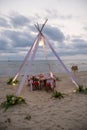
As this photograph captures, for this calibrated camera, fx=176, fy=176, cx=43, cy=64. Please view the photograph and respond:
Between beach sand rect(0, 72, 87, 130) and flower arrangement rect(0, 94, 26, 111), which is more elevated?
flower arrangement rect(0, 94, 26, 111)

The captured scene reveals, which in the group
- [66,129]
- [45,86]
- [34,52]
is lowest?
[66,129]

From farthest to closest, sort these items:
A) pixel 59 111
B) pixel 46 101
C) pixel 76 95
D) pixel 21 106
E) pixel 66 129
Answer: pixel 76 95 → pixel 46 101 → pixel 21 106 → pixel 59 111 → pixel 66 129

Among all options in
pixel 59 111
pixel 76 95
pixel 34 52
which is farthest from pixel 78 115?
pixel 34 52

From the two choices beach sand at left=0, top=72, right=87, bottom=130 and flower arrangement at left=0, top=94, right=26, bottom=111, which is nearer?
beach sand at left=0, top=72, right=87, bottom=130

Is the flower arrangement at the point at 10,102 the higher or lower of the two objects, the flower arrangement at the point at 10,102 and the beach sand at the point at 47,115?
the higher

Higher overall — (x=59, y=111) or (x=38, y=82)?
(x=38, y=82)

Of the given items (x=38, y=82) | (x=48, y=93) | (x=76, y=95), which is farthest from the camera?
(x=38, y=82)

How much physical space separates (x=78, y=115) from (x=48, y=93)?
3.98 metres

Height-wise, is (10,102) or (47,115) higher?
(10,102)

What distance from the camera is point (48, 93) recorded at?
1073 centimetres

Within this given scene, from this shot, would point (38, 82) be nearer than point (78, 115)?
No

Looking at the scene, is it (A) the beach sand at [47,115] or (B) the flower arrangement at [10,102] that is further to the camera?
(B) the flower arrangement at [10,102]

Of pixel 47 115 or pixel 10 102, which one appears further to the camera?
pixel 10 102

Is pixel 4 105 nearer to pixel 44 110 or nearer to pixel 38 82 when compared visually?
pixel 44 110
